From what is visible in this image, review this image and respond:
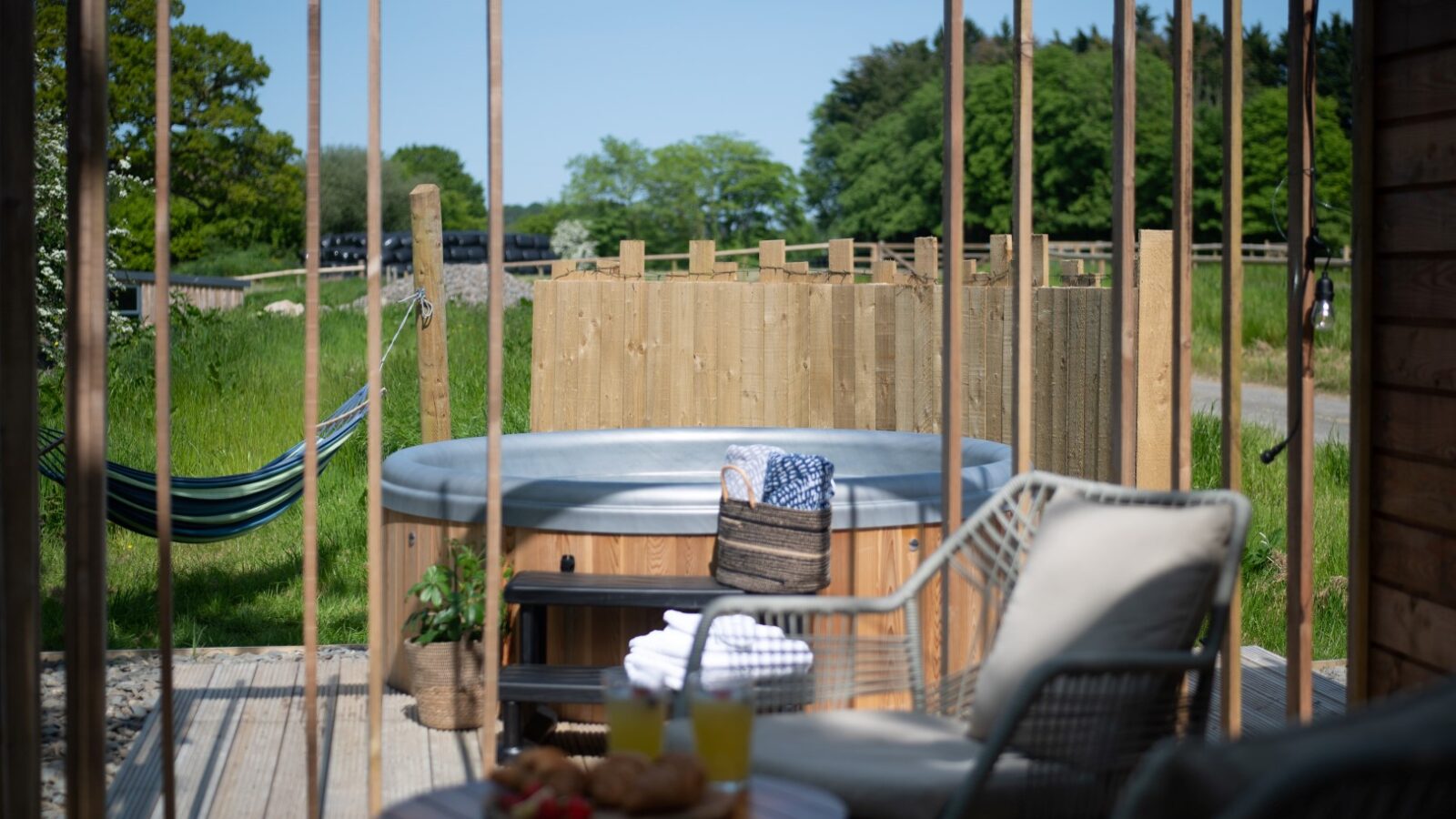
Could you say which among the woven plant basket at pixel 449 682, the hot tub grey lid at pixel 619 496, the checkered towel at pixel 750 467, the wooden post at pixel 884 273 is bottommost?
the woven plant basket at pixel 449 682

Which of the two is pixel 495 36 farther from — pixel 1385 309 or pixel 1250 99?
pixel 1250 99

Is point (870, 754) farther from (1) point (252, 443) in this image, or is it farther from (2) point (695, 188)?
(2) point (695, 188)

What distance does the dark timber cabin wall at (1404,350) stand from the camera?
2885 mm

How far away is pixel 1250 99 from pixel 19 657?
41.4 meters

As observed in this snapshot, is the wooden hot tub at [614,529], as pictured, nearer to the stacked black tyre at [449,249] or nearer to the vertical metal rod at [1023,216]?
the vertical metal rod at [1023,216]

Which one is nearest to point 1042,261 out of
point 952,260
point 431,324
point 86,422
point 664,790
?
point 431,324

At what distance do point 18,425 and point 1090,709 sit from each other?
1750 millimetres

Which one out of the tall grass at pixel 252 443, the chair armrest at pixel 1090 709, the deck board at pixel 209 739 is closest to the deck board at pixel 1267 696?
the chair armrest at pixel 1090 709

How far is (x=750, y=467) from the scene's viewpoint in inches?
144

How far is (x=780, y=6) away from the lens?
41.0 meters

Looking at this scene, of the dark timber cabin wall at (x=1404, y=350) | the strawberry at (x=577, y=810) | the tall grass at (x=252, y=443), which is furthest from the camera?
the tall grass at (x=252, y=443)

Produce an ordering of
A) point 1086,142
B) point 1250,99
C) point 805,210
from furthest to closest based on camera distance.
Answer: point 805,210
point 1086,142
point 1250,99

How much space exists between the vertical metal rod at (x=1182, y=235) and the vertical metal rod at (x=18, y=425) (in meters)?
2.05

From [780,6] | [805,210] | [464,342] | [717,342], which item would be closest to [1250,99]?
[780,6]
